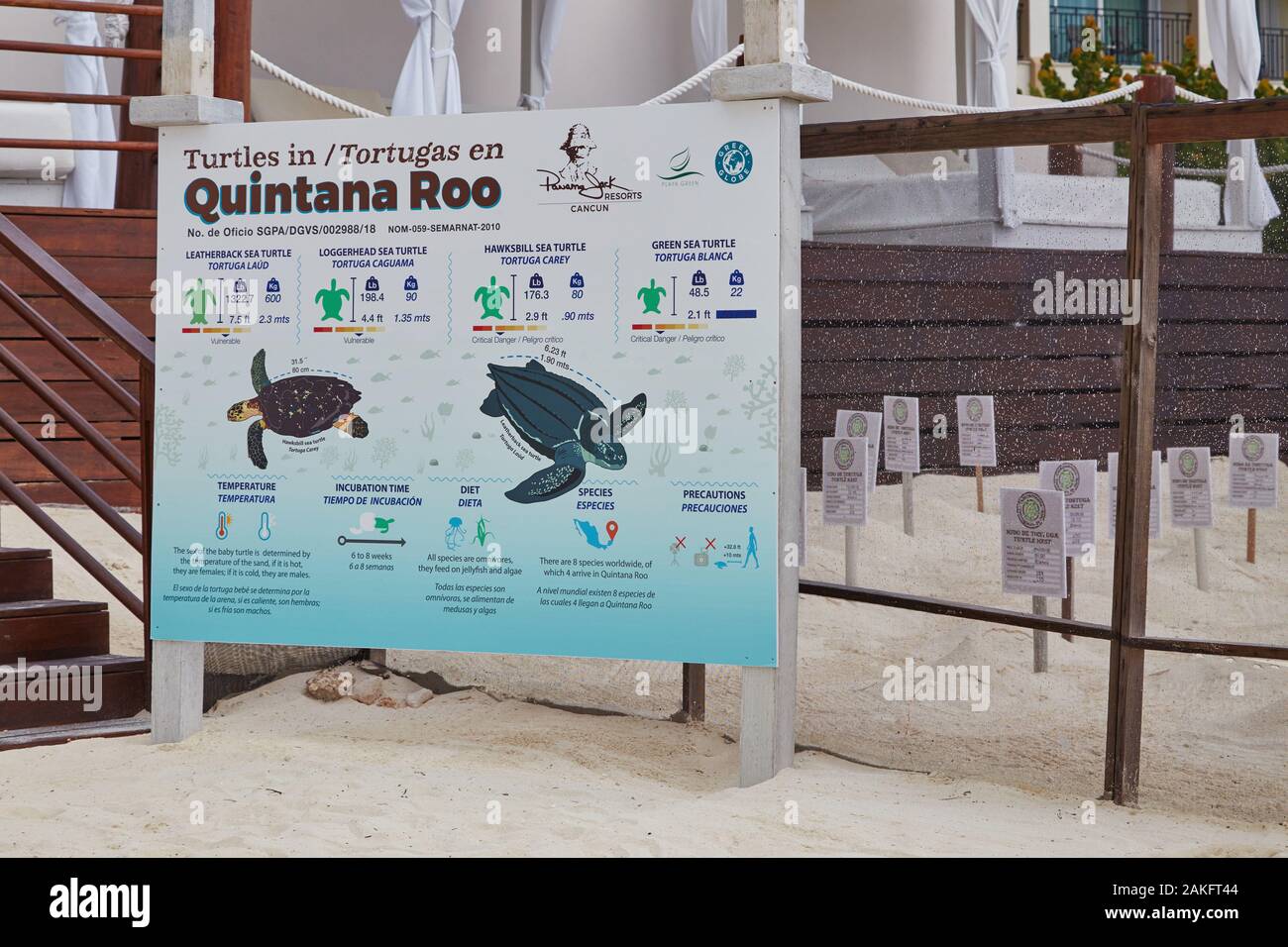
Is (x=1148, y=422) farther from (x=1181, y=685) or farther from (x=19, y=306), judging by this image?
(x=19, y=306)

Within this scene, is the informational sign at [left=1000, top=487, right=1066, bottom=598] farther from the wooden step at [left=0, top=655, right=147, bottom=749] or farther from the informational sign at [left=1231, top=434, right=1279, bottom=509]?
the wooden step at [left=0, top=655, right=147, bottom=749]

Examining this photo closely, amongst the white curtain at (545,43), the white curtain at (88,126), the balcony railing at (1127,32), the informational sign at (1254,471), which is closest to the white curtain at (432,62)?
the white curtain at (545,43)

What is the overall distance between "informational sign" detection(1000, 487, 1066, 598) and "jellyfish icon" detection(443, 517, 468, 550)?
1644 mm

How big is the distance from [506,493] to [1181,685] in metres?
2.75

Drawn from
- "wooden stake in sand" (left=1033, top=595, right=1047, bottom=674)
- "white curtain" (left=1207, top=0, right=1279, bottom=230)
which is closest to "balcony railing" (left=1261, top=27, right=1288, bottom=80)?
"white curtain" (left=1207, top=0, right=1279, bottom=230)

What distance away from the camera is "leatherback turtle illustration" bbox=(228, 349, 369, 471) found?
4.23m

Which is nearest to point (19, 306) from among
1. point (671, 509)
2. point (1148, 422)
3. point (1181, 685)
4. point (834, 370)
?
point (671, 509)

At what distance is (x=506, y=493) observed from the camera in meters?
4.10

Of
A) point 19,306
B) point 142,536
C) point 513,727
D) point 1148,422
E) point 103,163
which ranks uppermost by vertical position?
point 103,163

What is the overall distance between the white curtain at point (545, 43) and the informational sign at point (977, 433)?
4931mm

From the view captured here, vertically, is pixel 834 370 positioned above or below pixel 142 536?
above

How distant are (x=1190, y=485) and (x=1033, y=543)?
3.99 ft

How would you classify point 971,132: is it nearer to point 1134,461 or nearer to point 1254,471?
point 1134,461

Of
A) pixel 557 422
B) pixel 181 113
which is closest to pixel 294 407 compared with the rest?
pixel 557 422
